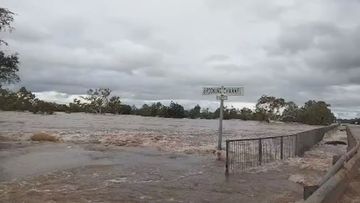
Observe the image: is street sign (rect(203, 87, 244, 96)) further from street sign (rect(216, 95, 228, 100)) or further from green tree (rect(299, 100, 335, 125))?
green tree (rect(299, 100, 335, 125))

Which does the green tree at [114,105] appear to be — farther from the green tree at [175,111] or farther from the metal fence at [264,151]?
the metal fence at [264,151]

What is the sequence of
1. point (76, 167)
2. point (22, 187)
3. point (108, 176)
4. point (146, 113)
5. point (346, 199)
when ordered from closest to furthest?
point (346, 199) < point (22, 187) < point (108, 176) < point (76, 167) < point (146, 113)

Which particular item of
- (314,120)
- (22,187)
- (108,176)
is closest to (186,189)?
(108,176)

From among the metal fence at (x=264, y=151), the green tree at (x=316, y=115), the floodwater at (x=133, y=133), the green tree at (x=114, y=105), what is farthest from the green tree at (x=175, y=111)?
the metal fence at (x=264, y=151)

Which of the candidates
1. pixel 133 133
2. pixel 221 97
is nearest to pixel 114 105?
Answer: pixel 133 133

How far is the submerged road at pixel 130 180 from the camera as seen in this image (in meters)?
11.7

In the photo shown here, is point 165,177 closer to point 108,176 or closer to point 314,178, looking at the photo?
point 108,176

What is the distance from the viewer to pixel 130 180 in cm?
1426

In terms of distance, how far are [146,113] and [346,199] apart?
157257 mm

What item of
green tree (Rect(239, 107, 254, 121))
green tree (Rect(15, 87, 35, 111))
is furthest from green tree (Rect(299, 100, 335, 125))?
green tree (Rect(15, 87, 35, 111))

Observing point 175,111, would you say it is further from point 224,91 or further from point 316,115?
point 224,91

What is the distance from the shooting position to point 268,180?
49.8ft

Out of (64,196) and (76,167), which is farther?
(76,167)

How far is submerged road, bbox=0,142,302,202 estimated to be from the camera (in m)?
11.7
